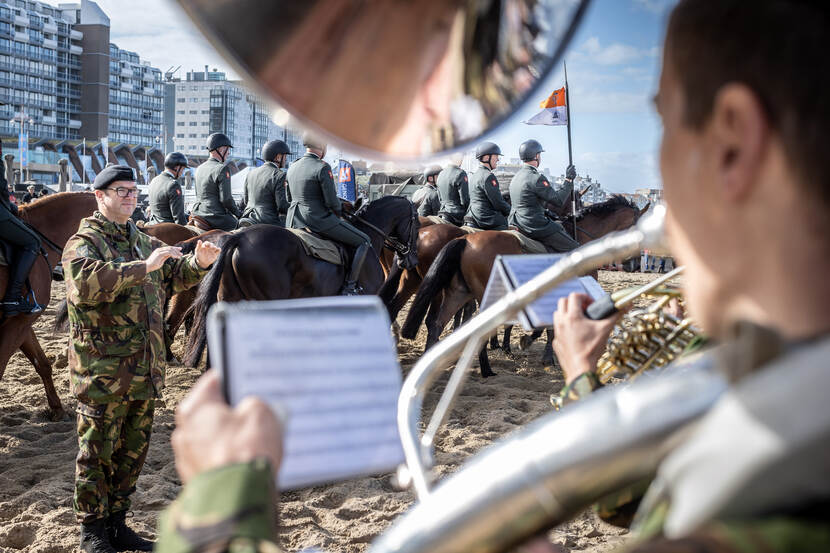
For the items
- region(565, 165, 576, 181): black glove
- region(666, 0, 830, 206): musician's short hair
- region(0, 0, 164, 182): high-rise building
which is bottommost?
region(666, 0, 830, 206): musician's short hair

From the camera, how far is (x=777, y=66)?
0.62 meters

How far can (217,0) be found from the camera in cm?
69

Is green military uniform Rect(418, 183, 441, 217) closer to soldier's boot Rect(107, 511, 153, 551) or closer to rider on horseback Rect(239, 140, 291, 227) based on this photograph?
rider on horseback Rect(239, 140, 291, 227)

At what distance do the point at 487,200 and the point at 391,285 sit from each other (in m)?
1.65

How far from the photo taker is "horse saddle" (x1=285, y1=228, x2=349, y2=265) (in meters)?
6.51

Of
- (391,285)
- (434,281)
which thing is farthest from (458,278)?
(391,285)

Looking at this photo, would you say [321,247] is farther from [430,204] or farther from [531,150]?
[430,204]

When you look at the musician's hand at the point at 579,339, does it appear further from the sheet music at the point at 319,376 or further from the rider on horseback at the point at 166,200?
the rider on horseback at the point at 166,200

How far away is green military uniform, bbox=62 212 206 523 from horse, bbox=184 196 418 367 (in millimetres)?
→ 1607

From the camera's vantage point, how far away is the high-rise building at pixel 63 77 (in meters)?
67.4

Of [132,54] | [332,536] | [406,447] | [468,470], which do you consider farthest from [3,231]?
[132,54]

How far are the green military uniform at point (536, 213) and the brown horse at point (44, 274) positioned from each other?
438 centimetres

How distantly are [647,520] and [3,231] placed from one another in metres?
5.13

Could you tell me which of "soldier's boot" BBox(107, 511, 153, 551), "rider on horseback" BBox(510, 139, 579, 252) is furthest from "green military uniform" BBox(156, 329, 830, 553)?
"rider on horseback" BBox(510, 139, 579, 252)
